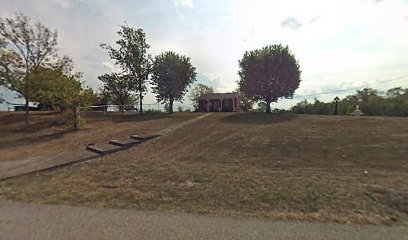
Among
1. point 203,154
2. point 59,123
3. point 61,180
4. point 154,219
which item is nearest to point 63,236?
point 154,219

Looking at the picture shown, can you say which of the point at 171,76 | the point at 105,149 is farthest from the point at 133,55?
the point at 105,149

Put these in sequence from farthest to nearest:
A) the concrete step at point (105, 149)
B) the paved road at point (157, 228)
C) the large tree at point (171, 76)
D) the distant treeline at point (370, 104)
Result: the large tree at point (171, 76)
the distant treeline at point (370, 104)
the concrete step at point (105, 149)
the paved road at point (157, 228)

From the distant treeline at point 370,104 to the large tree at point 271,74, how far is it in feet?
20.5

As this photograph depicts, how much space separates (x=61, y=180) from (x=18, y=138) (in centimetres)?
1260

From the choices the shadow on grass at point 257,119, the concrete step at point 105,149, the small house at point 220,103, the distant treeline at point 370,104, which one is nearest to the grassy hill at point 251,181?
the concrete step at point 105,149

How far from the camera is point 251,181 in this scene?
716cm

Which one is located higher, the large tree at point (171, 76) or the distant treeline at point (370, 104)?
the large tree at point (171, 76)

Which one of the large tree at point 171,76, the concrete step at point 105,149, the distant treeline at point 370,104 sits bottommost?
the concrete step at point 105,149

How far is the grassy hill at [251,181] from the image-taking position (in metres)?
5.64

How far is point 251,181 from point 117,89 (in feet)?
103

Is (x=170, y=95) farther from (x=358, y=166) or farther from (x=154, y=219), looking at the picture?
(x=154, y=219)

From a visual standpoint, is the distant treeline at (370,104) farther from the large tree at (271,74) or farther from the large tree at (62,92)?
the large tree at (62,92)

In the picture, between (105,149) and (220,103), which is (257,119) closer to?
(105,149)

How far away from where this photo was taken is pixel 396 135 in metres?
13.5
